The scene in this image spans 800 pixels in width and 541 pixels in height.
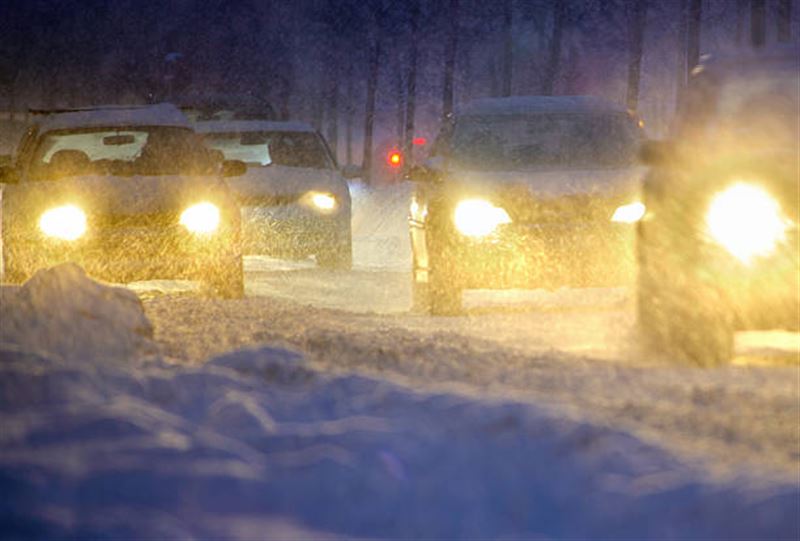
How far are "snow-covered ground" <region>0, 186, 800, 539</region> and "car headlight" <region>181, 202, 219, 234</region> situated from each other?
3.39m

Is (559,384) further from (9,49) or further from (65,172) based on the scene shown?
(9,49)

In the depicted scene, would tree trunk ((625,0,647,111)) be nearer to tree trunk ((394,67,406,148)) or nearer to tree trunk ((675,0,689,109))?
tree trunk ((675,0,689,109))

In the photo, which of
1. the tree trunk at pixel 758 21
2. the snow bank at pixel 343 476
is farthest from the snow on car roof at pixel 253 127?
the tree trunk at pixel 758 21

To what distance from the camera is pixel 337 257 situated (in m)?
18.0

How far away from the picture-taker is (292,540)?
174 inches

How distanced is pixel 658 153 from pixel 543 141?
3881 millimetres

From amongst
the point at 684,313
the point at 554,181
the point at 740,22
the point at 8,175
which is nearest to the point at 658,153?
the point at 684,313

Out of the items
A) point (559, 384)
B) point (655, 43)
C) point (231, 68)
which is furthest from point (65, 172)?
point (231, 68)

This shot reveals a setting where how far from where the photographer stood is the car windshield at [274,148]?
18.0 meters

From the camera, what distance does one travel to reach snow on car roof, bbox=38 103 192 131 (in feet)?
44.0

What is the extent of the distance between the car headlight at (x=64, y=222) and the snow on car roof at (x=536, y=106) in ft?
10.4

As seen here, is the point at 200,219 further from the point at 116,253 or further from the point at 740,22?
the point at 740,22

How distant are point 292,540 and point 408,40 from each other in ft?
176

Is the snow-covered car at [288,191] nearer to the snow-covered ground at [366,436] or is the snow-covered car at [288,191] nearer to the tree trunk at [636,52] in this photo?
the snow-covered ground at [366,436]
